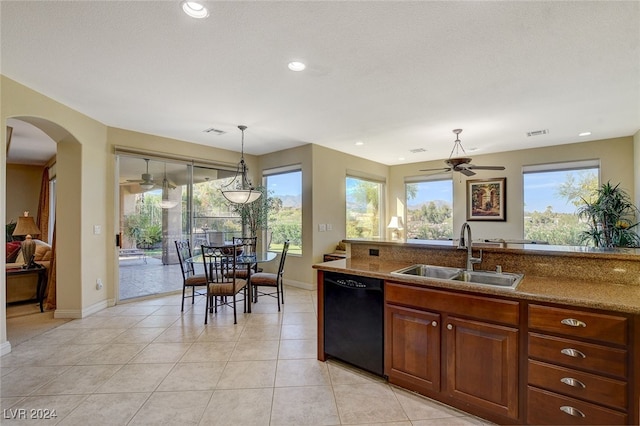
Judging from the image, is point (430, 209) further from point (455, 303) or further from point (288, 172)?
point (455, 303)

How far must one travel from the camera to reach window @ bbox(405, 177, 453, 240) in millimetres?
6875

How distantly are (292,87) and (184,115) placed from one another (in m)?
1.72

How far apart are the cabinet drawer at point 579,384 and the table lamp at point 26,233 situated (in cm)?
615

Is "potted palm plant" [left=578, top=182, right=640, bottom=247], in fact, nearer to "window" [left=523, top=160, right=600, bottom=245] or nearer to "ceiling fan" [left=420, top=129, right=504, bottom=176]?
"window" [left=523, top=160, right=600, bottom=245]

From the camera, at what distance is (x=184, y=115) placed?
389 centimetres

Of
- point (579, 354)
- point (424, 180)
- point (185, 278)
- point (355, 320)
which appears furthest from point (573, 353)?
point (424, 180)

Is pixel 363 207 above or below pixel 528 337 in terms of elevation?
above

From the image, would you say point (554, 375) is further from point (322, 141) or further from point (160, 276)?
point (160, 276)

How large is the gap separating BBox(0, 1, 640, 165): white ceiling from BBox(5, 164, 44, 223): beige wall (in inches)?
199

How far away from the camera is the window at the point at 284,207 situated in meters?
5.71

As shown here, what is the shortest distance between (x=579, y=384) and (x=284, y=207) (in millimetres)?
4972

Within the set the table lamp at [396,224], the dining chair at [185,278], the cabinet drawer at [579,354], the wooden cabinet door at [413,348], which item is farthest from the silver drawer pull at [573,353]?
the table lamp at [396,224]

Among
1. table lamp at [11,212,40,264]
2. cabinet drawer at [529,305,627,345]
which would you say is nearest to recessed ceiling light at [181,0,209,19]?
cabinet drawer at [529,305,627,345]

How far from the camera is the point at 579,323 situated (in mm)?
1593
